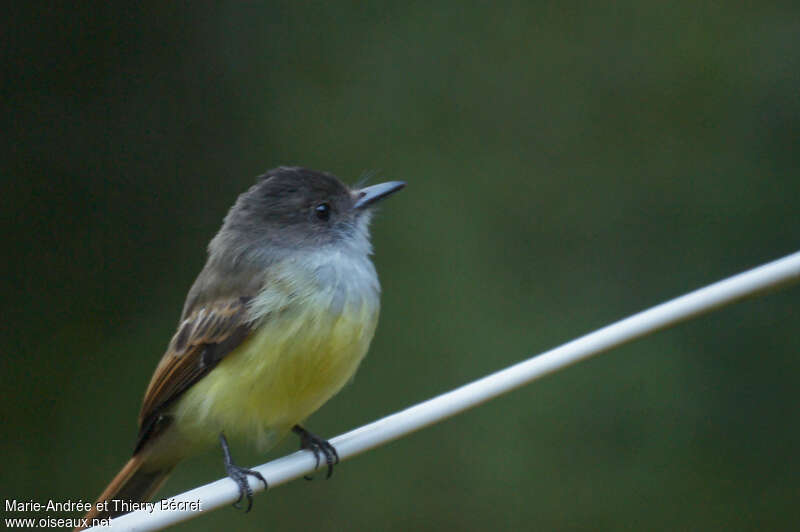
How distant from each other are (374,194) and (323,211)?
22 centimetres

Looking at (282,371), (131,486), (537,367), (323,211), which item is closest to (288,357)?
(282,371)

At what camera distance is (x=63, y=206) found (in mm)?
5508

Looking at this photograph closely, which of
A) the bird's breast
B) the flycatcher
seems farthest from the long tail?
the bird's breast

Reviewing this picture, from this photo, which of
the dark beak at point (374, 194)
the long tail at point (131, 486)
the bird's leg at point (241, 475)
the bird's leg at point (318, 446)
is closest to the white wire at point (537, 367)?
the bird's leg at point (241, 475)

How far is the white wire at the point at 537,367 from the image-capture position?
6.81 feet

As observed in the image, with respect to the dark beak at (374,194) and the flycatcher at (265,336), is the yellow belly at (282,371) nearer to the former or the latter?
the flycatcher at (265,336)

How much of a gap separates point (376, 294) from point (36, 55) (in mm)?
2917

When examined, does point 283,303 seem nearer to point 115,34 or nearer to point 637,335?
point 637,335

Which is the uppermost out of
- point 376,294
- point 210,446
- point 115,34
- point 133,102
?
point 115,34

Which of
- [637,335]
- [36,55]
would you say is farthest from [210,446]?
[36,55]

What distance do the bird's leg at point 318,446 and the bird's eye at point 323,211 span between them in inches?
28.2

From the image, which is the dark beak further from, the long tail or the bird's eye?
the long tail

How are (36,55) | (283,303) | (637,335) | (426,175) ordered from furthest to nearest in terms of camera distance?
1. (426,175)
2. (36,55)
3. (283,303)
4. (637,335)

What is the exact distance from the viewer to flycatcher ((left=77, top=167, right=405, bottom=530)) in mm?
3178
